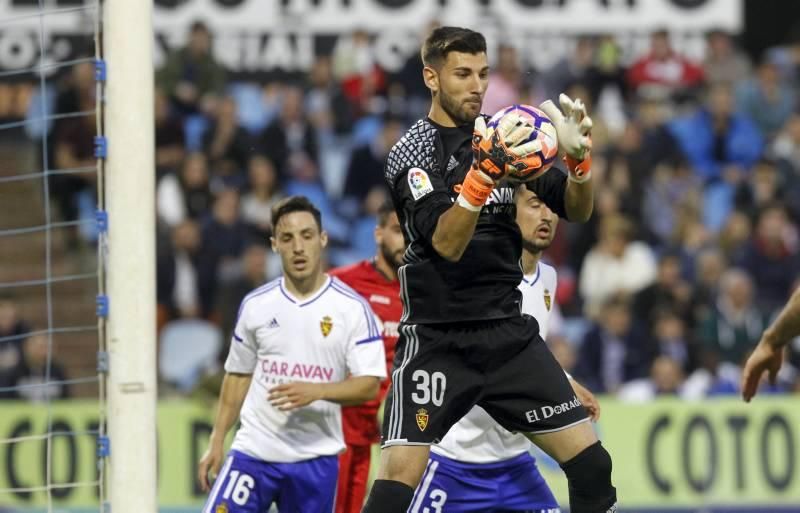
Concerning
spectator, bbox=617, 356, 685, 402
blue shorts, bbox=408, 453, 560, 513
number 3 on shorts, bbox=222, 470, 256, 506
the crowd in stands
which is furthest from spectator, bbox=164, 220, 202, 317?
blue shorts, bbox=408, 453, 560, 513

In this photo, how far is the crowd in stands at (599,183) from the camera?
13.6 meters

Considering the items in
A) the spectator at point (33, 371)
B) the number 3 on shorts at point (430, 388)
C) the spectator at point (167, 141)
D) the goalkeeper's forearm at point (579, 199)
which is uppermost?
the spectator at point (167, 141)

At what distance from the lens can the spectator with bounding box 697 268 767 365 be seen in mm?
13547

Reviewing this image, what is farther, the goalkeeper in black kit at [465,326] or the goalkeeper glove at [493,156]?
the goalkeeper in black kit at [465,326]

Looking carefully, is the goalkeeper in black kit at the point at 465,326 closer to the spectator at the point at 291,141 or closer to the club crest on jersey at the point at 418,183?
the club crest on jersey at the point at 418,183

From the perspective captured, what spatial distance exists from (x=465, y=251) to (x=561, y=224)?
28.7 ft

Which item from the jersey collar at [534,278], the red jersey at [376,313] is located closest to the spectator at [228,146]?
the red jersey at [376,313]

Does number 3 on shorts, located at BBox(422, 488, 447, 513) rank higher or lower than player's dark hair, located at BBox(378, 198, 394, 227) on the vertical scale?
lower

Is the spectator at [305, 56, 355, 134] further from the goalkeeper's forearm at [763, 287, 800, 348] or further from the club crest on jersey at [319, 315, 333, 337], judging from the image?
the goalkeeper's forearm at [763, 287, 800, 348]

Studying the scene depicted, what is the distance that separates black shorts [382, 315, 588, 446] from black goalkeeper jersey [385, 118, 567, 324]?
3.1 inches

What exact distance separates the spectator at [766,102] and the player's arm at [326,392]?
396 inches

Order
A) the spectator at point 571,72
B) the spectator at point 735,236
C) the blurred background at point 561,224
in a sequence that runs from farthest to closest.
→ the spectator at point 571,72 < the spectator at point 735,236 < the blurred background at point 561,224

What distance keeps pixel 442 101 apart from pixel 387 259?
2332 mm

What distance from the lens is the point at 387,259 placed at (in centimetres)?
838
